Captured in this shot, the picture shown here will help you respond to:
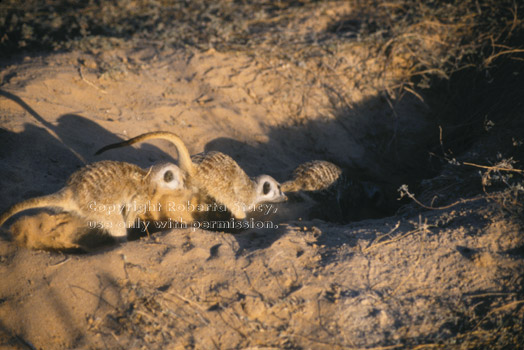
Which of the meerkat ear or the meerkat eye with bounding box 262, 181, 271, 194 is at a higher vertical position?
the meerkat ear

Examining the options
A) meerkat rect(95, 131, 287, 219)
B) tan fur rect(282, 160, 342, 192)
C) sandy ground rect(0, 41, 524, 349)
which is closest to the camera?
sandy ground rect(0, 41, 524, 349)

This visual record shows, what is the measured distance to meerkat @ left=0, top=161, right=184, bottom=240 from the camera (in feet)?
9.41

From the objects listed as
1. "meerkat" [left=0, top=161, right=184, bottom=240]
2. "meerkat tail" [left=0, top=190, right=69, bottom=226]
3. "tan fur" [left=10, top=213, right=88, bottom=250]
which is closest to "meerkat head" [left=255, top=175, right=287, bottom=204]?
"meerkat" [left=0, top=161, right=184, bottom=240]

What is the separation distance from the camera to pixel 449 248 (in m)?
2.79

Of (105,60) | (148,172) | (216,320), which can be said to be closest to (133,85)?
(105,60)

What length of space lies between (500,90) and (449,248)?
3.15 meters

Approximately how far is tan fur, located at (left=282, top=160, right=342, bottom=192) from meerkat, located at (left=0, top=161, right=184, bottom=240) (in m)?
1.46

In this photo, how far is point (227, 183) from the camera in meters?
3.80

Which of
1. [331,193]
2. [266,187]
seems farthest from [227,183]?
[331,193]

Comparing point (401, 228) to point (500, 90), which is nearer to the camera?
point (401, 228)

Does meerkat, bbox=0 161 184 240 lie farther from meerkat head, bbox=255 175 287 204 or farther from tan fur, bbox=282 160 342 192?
tan fur, bbox=282 160 342 192

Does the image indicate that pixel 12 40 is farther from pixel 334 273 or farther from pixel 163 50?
pixel 334 273

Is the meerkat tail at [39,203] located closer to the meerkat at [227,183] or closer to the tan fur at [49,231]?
the tan fur at [49,231]

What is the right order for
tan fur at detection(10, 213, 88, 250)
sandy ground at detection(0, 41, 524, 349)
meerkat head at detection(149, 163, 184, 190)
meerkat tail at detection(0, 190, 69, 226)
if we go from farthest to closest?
meerkat head at detection(149, 163, 184, 190), tan fur at detection(10, 213, 88, 250), meerkat tail at detection(0, 190, 69, 226), sandy ground at detection(0, 41, 524, 349)
